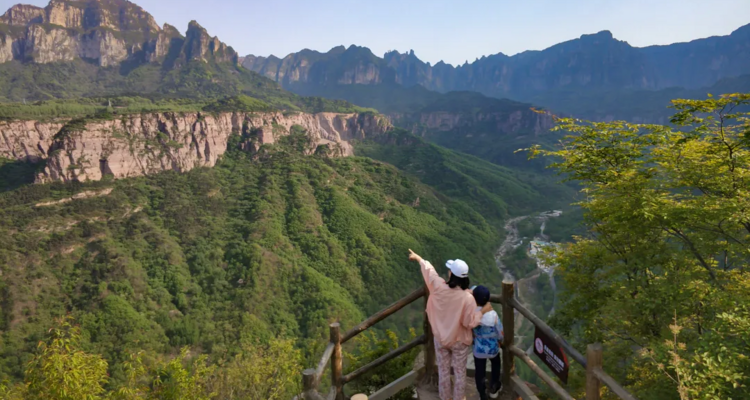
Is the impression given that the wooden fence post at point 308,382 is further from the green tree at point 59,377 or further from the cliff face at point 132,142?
the cliff face at point 132,142

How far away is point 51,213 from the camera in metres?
60.2

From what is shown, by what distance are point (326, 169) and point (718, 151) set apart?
8604cm

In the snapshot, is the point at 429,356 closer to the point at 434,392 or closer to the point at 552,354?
the point at 434,392

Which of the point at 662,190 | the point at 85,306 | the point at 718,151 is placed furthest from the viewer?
the point at 85,306

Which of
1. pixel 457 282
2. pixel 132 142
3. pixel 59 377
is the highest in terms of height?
pixel 132 142

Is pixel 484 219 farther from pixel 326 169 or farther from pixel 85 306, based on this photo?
pixel 85 306

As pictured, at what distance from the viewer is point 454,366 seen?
6211 millimetres

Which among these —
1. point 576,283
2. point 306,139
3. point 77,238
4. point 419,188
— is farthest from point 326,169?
point 576,283

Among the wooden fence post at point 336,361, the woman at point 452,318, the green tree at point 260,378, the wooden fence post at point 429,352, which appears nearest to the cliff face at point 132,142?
the green tree at point 260,378

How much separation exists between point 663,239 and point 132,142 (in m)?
91.4

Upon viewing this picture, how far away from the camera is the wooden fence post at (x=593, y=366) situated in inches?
184

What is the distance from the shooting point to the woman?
19.5ft

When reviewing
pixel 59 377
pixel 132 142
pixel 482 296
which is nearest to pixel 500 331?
pixel 482 296

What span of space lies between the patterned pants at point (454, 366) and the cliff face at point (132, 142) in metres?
83.5
